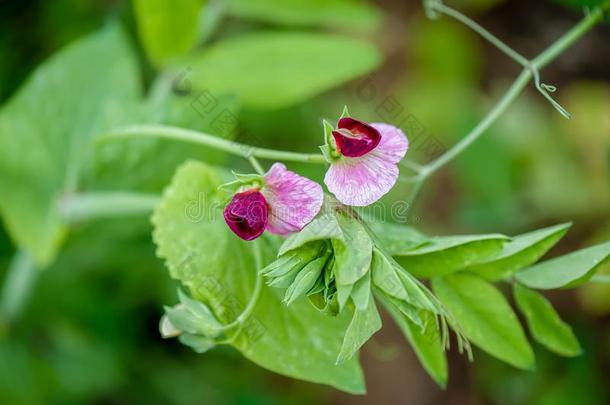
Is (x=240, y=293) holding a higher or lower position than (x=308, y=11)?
higher

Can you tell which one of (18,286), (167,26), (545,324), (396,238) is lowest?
(545,324)

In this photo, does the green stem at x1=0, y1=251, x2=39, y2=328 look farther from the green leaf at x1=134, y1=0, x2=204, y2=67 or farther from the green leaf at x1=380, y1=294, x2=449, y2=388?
the green leaf at x1=380, y1=294, x2=449, y2=388

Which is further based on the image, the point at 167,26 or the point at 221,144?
the point at 167,26

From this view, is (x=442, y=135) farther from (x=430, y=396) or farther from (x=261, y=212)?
(x=261, y=212)

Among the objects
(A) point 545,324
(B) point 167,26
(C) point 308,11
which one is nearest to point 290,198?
(A) point 545,324

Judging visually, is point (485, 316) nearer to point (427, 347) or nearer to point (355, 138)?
point (427, 347)

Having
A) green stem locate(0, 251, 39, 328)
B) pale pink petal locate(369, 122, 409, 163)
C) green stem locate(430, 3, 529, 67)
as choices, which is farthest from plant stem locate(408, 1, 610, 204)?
green stem locate(0, 251, 39, 328)

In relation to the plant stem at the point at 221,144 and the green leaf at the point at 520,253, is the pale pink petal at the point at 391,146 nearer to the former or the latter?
the plant stem at the point at 221,144
